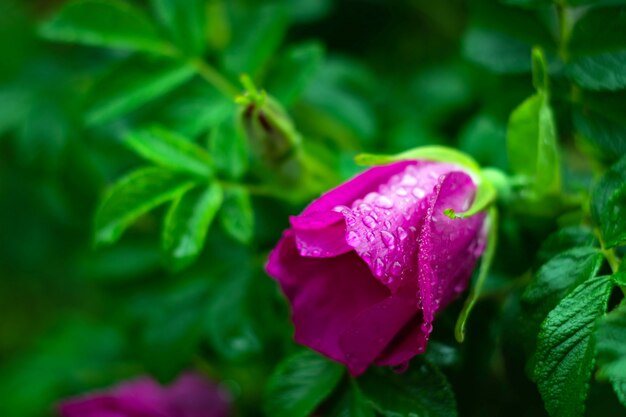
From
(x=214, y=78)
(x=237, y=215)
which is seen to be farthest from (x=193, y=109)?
(x=237, y=215)

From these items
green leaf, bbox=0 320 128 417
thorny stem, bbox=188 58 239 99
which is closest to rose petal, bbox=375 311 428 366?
thorny stem, bbox=188 58 239 99

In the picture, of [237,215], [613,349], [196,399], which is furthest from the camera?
[196,399]

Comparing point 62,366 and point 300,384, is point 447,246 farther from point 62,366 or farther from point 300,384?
point 62,366

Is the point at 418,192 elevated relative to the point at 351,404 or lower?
elevated

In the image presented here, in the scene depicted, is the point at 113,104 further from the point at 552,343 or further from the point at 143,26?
the point at 552,343

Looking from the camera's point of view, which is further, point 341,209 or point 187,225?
point 187,225

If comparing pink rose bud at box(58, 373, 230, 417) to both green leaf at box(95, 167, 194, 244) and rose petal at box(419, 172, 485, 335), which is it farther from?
rose petal at box(419, 172, 485, 335)

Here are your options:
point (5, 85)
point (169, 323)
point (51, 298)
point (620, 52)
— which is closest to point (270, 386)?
point (169, 323)
